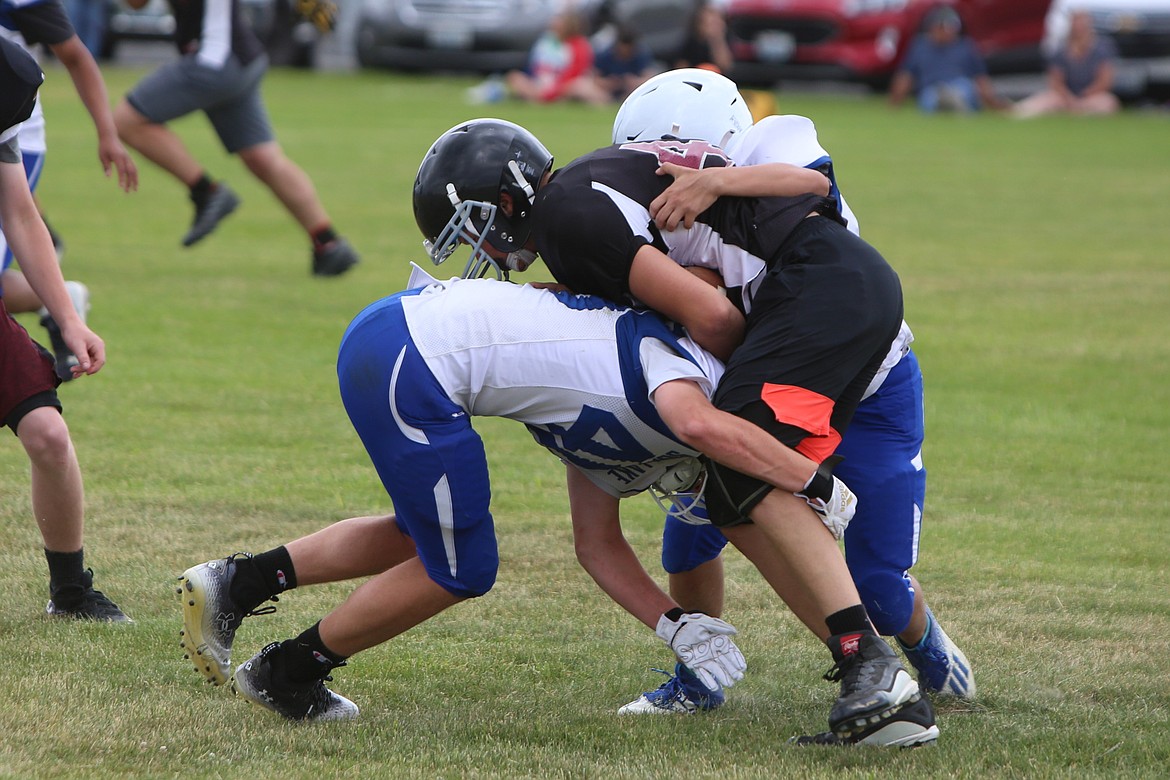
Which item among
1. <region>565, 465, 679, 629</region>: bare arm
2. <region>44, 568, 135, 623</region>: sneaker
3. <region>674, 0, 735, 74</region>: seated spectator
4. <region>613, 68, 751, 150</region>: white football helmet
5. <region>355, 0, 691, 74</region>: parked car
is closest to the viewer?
<region>565, 465, 679, 629</region>: bare arm

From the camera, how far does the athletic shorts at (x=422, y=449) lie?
133 inches

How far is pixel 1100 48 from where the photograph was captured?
20.1 metres

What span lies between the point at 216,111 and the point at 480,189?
17.8 ft

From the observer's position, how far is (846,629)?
3342 mm

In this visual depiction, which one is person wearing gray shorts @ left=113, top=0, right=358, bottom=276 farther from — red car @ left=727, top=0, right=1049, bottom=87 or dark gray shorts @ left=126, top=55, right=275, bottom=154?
red car @ left=727, top=0, right=1049, bottom=87

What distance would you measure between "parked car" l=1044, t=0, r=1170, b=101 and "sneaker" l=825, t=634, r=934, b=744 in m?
18.7

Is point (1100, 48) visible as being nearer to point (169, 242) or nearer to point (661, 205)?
point (169, 242)

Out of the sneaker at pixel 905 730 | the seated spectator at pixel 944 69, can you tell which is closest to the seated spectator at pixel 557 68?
the seated spectator at pixel 944 69

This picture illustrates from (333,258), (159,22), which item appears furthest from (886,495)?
(159,22)

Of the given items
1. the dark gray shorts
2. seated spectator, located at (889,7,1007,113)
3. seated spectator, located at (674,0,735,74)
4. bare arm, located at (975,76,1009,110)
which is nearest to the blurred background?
seated spectator, located at (889,7,1007,113)

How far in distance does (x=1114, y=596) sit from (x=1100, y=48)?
56.2 ft

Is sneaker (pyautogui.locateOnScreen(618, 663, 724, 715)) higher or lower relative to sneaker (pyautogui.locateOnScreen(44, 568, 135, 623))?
higher

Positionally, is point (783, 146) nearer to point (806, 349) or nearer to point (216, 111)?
point (806, 349)

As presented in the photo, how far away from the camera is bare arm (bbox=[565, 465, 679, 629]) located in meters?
3.64
